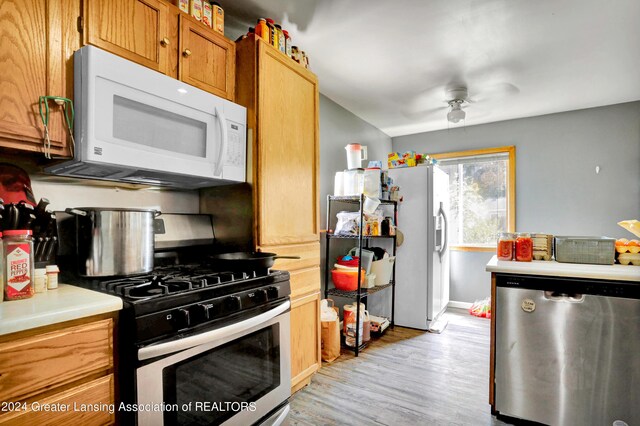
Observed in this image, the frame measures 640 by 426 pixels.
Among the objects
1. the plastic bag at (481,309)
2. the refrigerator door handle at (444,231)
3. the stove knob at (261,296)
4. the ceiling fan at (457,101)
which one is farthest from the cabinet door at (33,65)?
the plastic bag at (481,309)

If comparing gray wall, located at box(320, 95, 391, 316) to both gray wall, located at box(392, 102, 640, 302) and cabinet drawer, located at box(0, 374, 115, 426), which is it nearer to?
gray wall, located at box(392, 102, 640, 302)

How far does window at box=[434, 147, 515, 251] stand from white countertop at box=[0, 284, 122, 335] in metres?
4.24

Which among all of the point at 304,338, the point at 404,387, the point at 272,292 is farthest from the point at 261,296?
the point at 404,387

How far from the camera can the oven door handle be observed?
3.49 ft

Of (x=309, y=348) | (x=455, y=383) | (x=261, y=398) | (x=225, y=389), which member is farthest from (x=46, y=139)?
(x=455, y=383)

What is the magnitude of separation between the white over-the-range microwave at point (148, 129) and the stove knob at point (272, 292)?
0.63 m

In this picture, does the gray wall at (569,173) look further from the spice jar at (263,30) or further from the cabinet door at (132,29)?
the cabinet door at (132,29)

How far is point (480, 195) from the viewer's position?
4.38 m

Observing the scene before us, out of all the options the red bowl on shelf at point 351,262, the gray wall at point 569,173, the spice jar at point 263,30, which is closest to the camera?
the spice jar at point 263,30

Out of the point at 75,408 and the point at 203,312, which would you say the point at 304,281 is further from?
the point at 75,408

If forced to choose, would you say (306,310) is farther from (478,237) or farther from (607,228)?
(607,228)

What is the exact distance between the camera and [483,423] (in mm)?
1844

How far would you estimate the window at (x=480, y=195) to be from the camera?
4.18 meters

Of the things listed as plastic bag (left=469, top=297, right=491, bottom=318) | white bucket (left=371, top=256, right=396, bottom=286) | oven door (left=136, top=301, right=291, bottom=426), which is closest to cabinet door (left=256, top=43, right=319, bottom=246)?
oven door (left=136, top=301, right=291, bottom=426)
